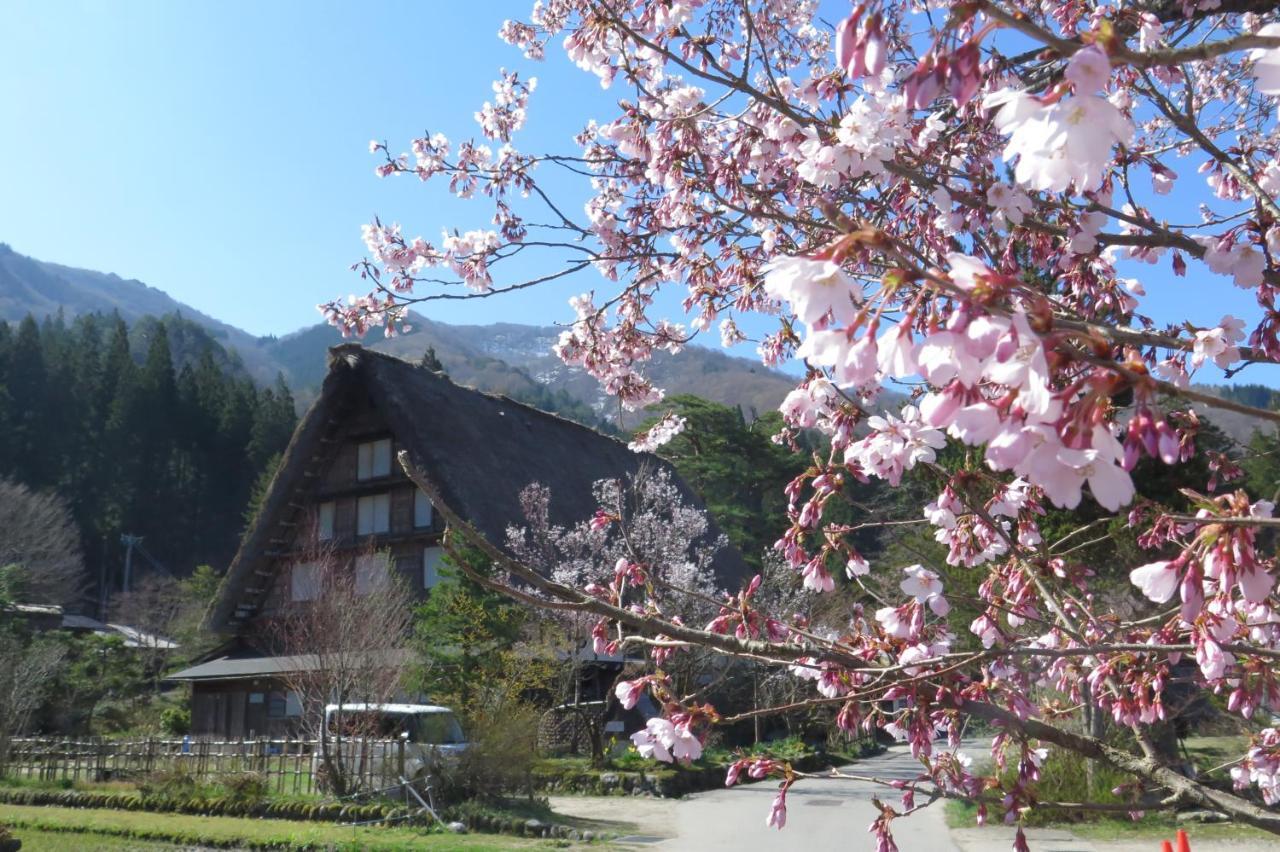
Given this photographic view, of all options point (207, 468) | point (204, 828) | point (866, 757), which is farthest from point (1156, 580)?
point (207, 468)

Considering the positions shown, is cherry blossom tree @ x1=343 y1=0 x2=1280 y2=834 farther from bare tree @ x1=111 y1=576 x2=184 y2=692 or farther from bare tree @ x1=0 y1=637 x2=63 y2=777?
bare tree @ x1=111 y1=576 x2=184 y2=692

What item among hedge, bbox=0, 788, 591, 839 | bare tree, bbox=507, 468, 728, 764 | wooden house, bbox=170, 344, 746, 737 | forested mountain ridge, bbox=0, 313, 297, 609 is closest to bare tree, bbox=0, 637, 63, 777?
wooden house, bbox=170, 344, 746, 737

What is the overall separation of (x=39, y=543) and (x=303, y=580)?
24.6m

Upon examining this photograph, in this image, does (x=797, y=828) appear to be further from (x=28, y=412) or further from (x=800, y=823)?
(x=28, y=412)

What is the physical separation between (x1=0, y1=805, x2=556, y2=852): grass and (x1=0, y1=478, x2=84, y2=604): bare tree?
26821 mm

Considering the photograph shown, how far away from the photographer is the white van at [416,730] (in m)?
12.3

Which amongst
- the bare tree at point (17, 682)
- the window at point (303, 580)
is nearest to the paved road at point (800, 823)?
the window at point (303, 580)

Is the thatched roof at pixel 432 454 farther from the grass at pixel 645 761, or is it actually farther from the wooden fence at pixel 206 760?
the wooden fence at pixel 206 760

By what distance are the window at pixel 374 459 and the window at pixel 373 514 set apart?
18.6 inches

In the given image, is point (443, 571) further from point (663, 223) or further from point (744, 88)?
point (744, 88)

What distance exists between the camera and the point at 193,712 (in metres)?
21.2

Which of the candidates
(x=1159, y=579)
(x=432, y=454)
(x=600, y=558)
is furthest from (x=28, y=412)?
(x=1159, y=579)

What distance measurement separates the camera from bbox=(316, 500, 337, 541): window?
66.1ft

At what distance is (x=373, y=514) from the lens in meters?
20.3
